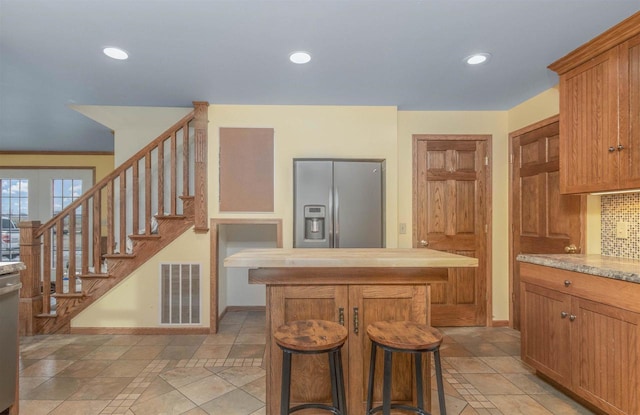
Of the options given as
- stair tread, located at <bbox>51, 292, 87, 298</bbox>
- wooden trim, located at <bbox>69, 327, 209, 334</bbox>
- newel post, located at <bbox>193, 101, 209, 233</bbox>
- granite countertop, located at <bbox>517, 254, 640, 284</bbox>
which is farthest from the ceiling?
wooden trim, located at <bbox>69, 327, 209, 334</bbox>

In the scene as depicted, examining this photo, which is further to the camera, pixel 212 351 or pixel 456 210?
pixel 456 210

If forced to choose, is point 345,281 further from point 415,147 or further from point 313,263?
point 415,147

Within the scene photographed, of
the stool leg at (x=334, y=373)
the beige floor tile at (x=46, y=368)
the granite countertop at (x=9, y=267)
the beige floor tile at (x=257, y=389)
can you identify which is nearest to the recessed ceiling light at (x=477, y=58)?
the stool leg at (x=334, y=373)

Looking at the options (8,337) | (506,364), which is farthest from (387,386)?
(8,337)

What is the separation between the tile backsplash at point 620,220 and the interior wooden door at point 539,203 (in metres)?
0.16

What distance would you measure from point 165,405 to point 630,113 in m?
3.50

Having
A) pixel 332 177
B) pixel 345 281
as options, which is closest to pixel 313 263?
pixel 345 281

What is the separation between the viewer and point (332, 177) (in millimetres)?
3275

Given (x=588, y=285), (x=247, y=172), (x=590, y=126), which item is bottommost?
(x=588, y=285)

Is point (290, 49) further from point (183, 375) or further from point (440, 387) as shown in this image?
point (183, 375)

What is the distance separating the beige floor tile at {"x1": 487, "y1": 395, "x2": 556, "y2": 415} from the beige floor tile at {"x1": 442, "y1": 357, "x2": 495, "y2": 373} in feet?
1.24

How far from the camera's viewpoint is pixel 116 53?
242 centimetres

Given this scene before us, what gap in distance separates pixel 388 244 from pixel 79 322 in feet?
11.0

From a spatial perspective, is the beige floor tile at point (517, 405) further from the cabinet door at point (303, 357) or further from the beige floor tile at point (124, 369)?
the beige floor tile at point (124, 369)
